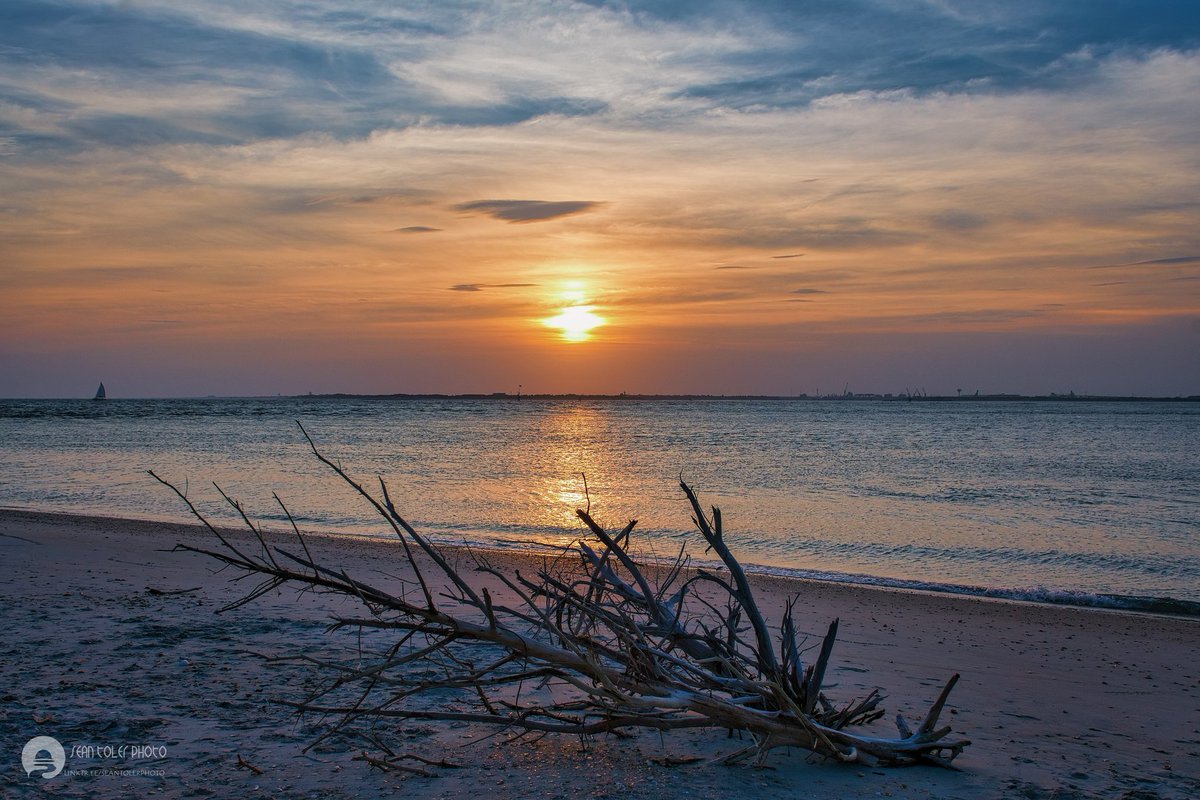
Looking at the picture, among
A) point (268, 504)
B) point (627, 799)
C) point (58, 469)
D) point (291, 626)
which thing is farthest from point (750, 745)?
point (58, 469)

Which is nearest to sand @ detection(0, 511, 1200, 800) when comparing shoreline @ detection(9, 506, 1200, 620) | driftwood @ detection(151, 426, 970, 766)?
driftwood @ detection(151, 426, 970, 766)

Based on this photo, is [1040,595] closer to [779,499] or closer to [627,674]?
[627,674]

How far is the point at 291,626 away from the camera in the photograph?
6641 millimetres

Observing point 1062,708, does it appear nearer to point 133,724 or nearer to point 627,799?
point 627,799

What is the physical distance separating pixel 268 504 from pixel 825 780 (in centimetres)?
1645

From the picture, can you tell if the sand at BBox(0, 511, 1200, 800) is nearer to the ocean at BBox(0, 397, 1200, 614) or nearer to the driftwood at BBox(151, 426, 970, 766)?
the driftwood at BBox(151, 426, 970, 766)

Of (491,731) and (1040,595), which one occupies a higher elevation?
(491,731)

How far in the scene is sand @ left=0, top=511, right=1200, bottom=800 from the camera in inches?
155

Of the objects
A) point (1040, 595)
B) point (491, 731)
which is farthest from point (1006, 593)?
point (491, 731)

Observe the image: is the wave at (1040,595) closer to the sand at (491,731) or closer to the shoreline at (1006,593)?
the shoreline at (1006,593)

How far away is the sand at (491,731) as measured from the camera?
3941 mm

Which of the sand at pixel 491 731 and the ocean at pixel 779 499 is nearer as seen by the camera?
the sand at pixel 491 731

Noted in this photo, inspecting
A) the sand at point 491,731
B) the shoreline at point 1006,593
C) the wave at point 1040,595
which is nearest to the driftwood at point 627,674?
the sand at point 491,731

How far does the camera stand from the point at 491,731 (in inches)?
180
